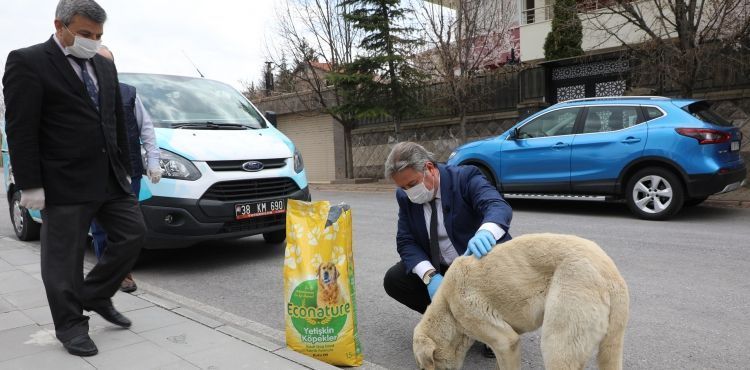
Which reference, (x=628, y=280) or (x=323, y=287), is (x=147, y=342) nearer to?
(x=323, y=287)

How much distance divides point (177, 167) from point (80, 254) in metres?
1.92

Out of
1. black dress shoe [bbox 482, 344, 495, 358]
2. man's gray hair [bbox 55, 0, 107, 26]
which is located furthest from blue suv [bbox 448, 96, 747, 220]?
man's gray hair [bbox 55, 0, 107, 26]

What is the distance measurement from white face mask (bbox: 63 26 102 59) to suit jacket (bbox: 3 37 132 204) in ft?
0.25

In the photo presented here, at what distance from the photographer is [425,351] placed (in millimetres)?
2551

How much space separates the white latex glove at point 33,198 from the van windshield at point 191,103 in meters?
2.63

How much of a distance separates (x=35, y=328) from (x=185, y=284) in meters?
1.61

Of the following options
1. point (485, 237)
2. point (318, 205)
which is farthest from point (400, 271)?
point (485, 237)

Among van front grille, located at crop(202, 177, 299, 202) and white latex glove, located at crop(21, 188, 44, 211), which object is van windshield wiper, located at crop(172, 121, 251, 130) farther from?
white latex glove, located at crop(21, 188, 44, 211)

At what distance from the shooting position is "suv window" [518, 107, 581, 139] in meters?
8.62

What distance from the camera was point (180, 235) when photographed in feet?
16.9

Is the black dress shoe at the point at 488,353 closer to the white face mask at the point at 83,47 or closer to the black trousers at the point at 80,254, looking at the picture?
the black trousers at the point at 80,254

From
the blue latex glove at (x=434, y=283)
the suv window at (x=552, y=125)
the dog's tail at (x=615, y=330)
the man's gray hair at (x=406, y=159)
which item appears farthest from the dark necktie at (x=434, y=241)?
the suv window at (x=552, y=125)

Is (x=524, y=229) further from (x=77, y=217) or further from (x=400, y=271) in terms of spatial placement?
(x=77, y=217)

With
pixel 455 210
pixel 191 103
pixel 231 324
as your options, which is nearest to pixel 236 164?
pixel 191 103
